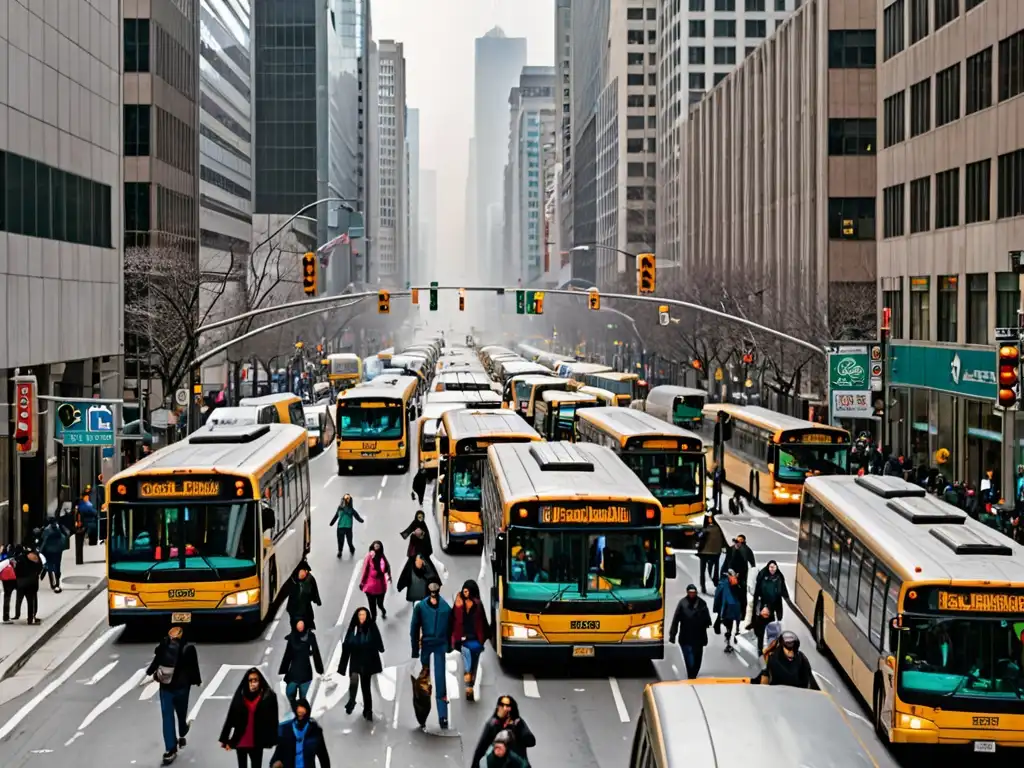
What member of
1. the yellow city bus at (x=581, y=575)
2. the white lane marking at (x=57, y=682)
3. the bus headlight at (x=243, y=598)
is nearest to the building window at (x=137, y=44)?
the white lane marking at (x=57, y=682)

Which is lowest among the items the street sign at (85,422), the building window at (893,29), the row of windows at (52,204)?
the street sign at (85,422)

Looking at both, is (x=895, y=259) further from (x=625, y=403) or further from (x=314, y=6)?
(x=314, y=6)

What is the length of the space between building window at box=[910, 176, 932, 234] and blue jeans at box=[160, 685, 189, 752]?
40.1 meters

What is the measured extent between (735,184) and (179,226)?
4580 cm

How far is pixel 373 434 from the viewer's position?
49.1 metres

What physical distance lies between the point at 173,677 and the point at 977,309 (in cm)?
3596

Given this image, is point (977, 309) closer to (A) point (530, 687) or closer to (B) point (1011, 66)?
(B) point (1011, 66)

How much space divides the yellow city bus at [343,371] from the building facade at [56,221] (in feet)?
190

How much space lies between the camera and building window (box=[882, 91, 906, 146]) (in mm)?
53156

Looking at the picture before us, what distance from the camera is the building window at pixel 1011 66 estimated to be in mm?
41375

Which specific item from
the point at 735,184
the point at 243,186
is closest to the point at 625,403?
the point at 735,184

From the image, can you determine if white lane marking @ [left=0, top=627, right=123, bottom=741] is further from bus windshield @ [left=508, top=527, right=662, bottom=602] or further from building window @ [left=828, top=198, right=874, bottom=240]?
building window @ [left=828, top=198, right=874, bottom=240]

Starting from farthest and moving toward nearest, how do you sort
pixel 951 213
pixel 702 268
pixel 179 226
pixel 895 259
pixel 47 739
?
pixel 702 268 < pixel 179 226 < pixel 895 259 < pixel 951 213 < pixel 47 739

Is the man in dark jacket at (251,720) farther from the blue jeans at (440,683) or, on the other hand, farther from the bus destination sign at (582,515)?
the bus destination sign at (582,515)
